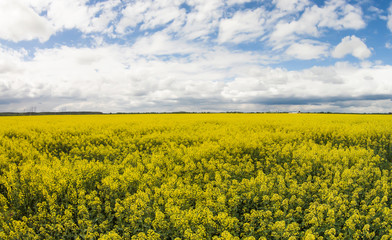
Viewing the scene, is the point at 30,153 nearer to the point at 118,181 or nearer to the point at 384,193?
the point at 118,181

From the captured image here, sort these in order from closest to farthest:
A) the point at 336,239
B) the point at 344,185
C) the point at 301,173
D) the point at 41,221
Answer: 1. the point at 336,239
2. the point at 41,221
3. the point at 344,185
4. the point at 301,173

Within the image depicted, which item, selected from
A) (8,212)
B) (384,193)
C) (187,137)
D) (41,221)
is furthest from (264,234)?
(187,137)

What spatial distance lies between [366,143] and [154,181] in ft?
40.8

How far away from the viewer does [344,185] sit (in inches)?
223

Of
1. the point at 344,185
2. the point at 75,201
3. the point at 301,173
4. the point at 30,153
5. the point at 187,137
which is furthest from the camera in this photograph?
the point at 187,137

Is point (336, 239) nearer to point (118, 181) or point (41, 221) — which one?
point (118, 181)

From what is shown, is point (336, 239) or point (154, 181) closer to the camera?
point (336, 239)

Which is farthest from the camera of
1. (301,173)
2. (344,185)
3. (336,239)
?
(301,173)

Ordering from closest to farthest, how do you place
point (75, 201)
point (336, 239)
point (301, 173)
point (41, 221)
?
point (336, 239) → point (41, 221) → point (75, 201) → point (301, 173)

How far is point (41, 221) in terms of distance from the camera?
4.66 m

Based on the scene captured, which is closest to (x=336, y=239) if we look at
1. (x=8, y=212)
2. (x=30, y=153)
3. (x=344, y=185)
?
(x=344, y=185)

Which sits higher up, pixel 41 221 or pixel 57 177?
pixel 57 177

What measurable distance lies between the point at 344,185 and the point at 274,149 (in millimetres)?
3850

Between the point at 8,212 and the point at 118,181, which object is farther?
the point at 118,181
